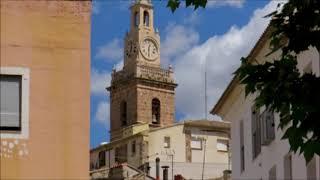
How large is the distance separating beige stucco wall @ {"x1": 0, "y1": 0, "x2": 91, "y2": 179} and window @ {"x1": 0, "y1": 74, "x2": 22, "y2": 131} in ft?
0.83

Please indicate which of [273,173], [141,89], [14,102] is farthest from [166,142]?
[14,102]

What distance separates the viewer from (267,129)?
26.9m

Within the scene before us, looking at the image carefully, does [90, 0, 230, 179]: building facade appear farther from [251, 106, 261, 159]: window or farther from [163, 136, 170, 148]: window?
[251, 106, 261, 159]: window

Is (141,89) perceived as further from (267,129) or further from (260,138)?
(267,129)

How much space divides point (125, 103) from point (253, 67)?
4676 inches

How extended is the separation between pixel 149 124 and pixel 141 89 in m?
6.40

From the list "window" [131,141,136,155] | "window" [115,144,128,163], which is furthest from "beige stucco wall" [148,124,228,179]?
"window" [115,144,128,163]

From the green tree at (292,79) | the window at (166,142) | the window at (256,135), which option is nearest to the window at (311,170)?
the window at (256,135)

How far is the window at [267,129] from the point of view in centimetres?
2647

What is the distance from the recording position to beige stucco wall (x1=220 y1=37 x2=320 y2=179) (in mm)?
23656

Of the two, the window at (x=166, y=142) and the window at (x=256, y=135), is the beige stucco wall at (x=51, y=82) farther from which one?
the window at (x=166, y=142)

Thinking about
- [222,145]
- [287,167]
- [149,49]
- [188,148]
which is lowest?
[287,167]

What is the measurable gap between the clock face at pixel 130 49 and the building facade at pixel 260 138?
309 ft

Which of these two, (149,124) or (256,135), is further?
(149,124)
